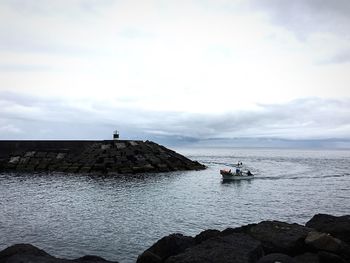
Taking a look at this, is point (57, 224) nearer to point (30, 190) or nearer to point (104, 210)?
point (104, 210)

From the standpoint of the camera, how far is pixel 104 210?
110 feet

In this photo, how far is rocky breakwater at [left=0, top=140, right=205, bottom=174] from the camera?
69562 mm

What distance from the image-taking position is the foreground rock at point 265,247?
12883 millimetres

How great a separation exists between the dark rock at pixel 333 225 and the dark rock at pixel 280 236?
171 cm

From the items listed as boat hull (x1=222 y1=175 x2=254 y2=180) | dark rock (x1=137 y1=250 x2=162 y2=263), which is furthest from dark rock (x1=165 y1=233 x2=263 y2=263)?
boat hull (x1=222 y1=175 x2=254 y2=180)

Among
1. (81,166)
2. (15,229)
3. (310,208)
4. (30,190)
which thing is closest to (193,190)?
(310,208)

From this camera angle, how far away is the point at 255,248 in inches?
540

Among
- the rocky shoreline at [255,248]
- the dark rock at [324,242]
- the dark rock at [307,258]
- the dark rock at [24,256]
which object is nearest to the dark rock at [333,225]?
Answer: the rocky shoreline at [255,248]

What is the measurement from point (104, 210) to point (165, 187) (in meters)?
16.7

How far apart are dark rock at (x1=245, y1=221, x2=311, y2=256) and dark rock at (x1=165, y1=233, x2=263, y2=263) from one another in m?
0.98

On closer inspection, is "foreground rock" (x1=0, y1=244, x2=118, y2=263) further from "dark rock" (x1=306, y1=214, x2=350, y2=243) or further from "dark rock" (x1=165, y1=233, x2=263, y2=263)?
"dark rock" (x1=306, y1=214, x2=350, y2=243)

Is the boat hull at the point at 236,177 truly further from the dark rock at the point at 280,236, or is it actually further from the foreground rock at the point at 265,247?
the dark rock at the point at 280,236

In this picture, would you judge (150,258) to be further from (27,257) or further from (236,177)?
(236,177)

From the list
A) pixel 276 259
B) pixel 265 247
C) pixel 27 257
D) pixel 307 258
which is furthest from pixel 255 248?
pixel 27 257
